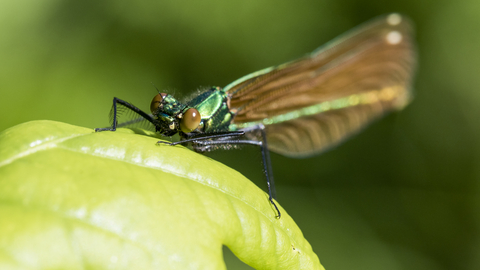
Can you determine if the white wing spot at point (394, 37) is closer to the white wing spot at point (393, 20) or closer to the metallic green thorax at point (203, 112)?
the white wing spot at point (393, 20)

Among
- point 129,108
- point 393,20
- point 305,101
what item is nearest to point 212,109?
point 129,108

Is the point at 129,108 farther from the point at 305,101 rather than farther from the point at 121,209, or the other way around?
the point at 305,101

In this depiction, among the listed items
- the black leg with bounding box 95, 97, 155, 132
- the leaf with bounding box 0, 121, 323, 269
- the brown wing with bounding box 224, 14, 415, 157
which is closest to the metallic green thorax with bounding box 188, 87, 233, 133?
the brown wing with bounding box 224, 14, 415, 157

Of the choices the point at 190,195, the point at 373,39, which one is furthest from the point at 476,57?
the point at 190,195

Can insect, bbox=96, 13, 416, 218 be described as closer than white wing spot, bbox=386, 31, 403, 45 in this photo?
Yes

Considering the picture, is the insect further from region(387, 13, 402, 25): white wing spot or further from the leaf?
the leaf

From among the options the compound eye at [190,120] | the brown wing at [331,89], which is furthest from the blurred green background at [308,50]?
the compound eye at [190,120]

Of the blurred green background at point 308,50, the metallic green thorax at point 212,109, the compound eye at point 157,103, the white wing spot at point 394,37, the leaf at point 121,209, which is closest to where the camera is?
the leaf at point 121,209

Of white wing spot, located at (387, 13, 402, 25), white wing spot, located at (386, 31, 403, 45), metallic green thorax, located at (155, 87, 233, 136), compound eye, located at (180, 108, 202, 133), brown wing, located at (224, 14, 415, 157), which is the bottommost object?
compound eye, located at (180, 108, 202, 133)
